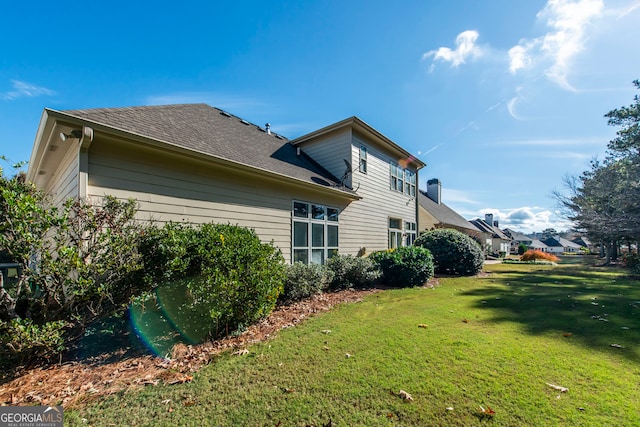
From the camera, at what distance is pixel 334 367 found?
129 inches

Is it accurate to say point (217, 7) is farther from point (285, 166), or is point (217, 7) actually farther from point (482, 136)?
point (482, 136)

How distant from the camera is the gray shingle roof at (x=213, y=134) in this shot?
5402 mm

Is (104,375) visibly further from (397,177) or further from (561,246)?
(561,246)

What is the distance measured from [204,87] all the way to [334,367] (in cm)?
1053

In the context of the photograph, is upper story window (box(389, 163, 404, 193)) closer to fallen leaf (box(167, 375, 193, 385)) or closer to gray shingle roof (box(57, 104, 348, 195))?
gray shingle roof (box(57, 104, 348, 195))

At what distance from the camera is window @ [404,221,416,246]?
581 inches

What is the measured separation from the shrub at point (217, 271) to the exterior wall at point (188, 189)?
3.97 feet

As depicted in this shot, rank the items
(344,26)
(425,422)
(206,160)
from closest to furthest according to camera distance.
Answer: (425,422) < (206,160) < (344,26)

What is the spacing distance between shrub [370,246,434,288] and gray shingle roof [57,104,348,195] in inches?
139

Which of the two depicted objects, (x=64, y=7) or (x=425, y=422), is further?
(x=64, y=7)

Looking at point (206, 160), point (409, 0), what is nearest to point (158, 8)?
point (206, 160)

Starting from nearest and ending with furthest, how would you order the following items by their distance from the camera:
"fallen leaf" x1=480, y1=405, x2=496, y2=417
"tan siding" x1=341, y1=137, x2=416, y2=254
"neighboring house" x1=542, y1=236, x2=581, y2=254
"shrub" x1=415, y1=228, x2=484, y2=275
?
"fallen leaf" x1=480, y1=405, x2=496, y2=417 < "tan siding" x1=341, y1=137, x2=416, y2=254 < "shrub" x1=415, y1=228, x2=484, y2=275 < "neighboring house" x1=542, y1=236, x2=581, y2=254

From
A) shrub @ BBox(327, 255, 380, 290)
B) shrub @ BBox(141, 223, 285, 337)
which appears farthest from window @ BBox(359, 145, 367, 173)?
shrub @ BBox(141, 223, 285, 337)

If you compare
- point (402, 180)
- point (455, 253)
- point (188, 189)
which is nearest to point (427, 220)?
point (402, 180)
